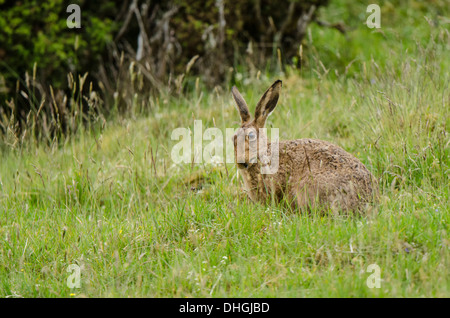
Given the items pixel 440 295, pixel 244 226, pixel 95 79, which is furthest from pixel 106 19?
pixel 440 295

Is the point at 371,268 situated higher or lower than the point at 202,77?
lower

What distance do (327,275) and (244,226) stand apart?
3.02 ft

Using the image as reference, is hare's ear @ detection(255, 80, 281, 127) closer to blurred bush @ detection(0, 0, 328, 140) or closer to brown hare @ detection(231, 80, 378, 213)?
brown hare @ detection(231, 80, 378, 213)

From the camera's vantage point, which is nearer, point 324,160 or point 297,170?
point 324,160

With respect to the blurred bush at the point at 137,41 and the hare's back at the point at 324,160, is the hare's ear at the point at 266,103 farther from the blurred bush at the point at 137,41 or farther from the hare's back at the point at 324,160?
the blurred bush at the point at 137,41

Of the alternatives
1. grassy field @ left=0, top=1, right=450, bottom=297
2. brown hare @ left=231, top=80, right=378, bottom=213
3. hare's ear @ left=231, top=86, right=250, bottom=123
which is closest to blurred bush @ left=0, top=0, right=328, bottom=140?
grassy field @ left=0, top=1, right=450, bottom=297

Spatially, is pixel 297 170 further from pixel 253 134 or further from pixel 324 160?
pixel 253 134

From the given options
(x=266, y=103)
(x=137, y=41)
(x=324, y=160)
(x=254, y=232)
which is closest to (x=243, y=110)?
(x=266, y=103)

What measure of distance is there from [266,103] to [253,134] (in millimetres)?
334

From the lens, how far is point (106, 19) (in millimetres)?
9039

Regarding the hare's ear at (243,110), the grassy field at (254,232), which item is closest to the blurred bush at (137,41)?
the grassy field at (254,232)

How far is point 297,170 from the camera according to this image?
15.3 ft

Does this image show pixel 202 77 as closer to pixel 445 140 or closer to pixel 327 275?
pixel 445 140
